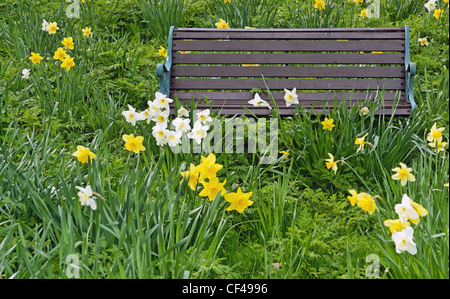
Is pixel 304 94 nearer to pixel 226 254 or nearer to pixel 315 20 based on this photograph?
pixel 315 20

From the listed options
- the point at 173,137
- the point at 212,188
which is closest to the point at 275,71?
the point at 173,137

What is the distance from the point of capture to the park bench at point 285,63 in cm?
373

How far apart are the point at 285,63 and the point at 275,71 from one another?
101 mm

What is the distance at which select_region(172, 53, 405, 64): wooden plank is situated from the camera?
3.79m

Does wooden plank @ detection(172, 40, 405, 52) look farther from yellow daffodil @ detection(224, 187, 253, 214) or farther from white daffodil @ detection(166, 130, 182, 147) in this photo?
yellow daffodil @ detection(224, 187, 253, 214)

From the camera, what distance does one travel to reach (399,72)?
3734mm

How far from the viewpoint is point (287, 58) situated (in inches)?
151

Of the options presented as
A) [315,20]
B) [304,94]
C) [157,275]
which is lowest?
[157,275]

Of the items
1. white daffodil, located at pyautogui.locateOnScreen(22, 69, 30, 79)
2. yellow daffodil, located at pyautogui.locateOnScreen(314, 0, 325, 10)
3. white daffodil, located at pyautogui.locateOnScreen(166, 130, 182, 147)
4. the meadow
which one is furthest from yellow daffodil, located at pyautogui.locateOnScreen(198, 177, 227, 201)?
yellow daffodil, located at pyautogui.locateOnScreen(314, 0, 325, 10)

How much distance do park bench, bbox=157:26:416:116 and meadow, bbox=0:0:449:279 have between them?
290 mm

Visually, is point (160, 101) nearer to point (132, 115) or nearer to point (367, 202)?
point (132, 115)

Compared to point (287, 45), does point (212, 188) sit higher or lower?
lower
